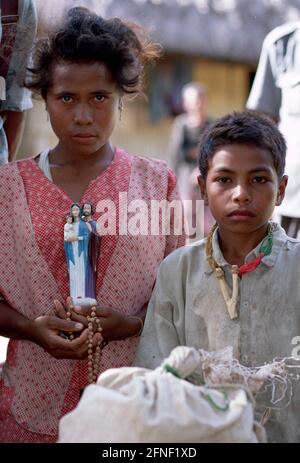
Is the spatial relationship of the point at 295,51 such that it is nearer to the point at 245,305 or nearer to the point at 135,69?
the point at 135,69

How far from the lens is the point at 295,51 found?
4699 millimetres

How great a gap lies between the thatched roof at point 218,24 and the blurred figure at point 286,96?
536cm

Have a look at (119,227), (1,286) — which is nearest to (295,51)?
(119,227)

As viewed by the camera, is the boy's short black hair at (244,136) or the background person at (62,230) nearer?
the boy's short black hair at (244,136)

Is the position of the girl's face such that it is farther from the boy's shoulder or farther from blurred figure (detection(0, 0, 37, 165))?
the boy's shoulder

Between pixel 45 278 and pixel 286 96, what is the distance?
202cm

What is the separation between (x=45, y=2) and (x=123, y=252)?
122 cm

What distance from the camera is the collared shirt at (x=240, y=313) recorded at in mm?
2961

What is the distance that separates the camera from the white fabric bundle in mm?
2328

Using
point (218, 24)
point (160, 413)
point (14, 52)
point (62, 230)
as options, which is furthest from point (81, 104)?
point (218, 24)

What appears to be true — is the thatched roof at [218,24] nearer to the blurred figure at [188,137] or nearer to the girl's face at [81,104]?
the blurred figure at [188,137]

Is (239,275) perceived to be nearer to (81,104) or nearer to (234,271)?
(234,271)

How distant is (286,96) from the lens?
4738 mm

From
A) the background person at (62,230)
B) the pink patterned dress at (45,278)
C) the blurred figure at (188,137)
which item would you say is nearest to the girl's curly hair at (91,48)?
the background person at (62,230)
